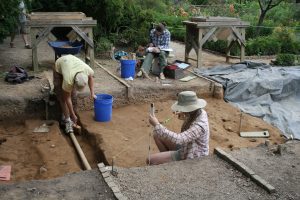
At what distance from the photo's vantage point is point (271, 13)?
18828mm

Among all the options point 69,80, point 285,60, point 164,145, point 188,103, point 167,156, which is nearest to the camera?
point 188,103

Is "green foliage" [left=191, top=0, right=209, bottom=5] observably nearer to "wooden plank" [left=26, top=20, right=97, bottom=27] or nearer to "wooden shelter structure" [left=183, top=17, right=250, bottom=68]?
"wooden shelter structure" [left=183, top=17, right=250, bottom=68]

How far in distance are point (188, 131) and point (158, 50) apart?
15.4 feet

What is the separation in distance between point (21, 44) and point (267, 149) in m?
9.40

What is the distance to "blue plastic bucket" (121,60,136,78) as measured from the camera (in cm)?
895

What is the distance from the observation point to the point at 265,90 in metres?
9.17

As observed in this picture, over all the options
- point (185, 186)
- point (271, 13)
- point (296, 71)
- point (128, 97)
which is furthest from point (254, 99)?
point (271, 13)

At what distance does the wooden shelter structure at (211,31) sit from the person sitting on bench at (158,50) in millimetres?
1211

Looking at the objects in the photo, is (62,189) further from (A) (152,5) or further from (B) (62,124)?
(A) (152,5)

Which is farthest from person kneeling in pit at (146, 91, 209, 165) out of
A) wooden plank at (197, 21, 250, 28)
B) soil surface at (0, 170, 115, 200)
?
wooden plank at (197, 21, 250, 28)

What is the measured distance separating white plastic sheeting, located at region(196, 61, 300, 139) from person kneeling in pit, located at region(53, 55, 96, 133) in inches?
138

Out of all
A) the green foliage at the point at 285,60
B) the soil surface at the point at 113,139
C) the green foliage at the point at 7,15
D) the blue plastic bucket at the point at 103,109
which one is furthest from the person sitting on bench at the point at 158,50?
the green foliage at the point at 285,60

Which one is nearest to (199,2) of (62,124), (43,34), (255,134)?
(43,34)

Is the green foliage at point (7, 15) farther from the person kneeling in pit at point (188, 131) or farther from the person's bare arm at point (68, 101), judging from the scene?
the person kneeling in pit at point (188, 131)
